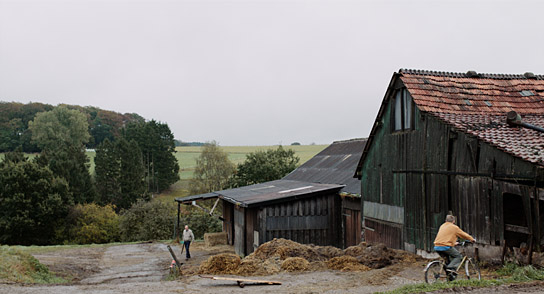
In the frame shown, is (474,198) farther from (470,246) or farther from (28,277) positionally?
(28,277)

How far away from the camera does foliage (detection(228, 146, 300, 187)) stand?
44594 mm

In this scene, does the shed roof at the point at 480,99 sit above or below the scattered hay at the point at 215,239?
above

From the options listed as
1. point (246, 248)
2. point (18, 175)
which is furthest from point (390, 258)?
point (18, 175)

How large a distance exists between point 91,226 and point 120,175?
1584cm

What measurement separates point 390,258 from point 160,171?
59.8m

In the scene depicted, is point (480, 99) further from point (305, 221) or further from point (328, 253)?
point (305, 221)

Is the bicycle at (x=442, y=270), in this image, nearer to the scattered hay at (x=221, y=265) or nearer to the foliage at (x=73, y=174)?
the scattered hay at (x=221, y=265)

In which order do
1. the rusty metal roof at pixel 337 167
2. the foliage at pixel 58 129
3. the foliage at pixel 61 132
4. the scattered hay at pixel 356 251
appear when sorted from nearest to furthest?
the scattered hay at pixel 356 251
the rusty metal roof at pixel 337 167
the foliage at pixel 61 132
the foliage at pixel 58 129

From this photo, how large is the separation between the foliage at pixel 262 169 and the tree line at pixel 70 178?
10.3 m

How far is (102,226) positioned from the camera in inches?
1703

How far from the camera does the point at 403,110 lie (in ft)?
50.1

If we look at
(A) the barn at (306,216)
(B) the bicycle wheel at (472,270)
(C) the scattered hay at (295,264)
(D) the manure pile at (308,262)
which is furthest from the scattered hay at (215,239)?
(B) the bicycle wheel at (472,270)

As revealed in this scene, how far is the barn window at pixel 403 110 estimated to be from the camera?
14.9 meters

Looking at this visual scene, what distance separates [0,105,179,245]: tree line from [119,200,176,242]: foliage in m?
5.00
